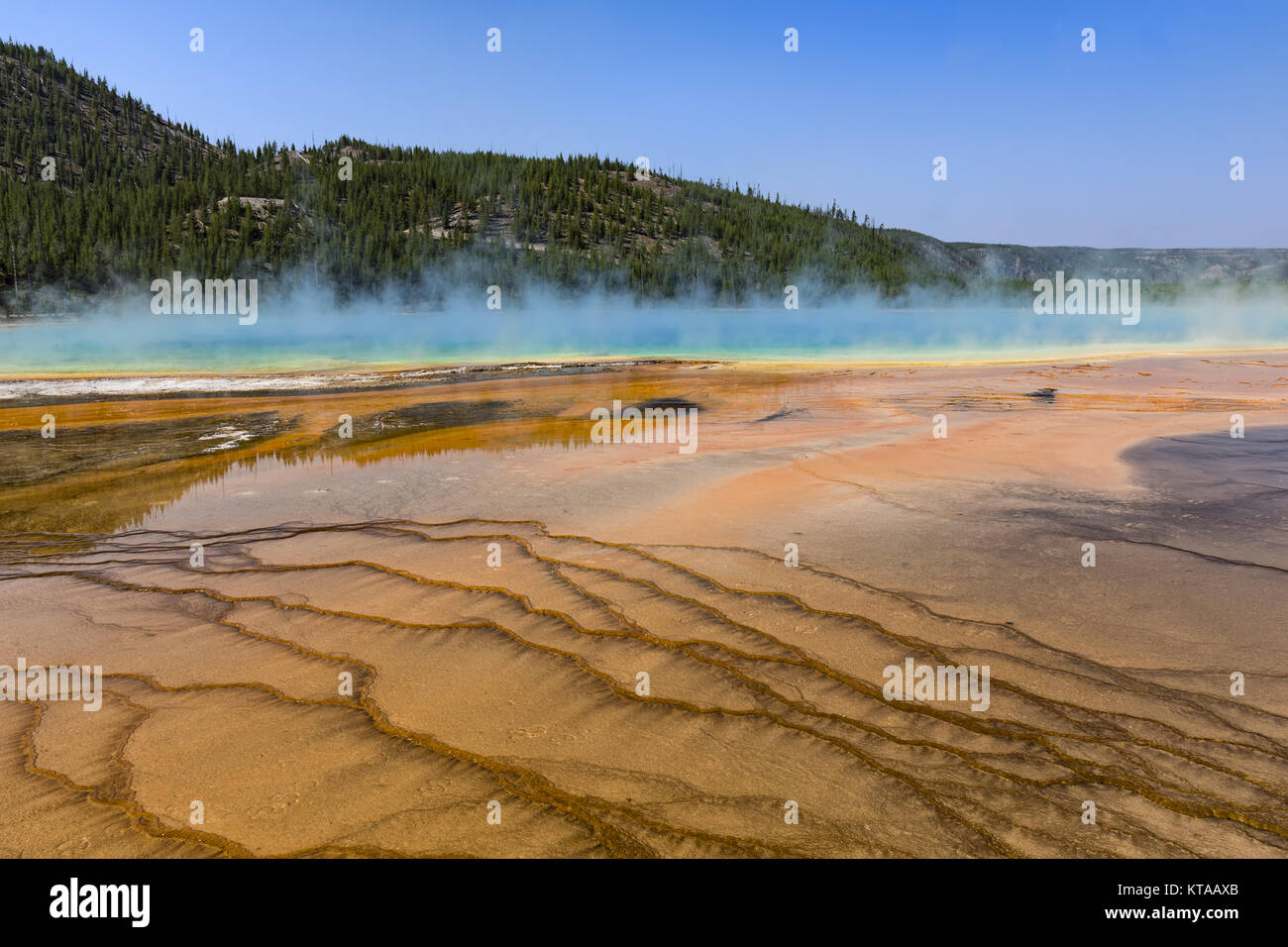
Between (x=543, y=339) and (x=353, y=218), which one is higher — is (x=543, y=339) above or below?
below

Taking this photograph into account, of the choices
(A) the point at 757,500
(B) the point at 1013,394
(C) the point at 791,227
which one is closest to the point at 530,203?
(C) the point at 791,227

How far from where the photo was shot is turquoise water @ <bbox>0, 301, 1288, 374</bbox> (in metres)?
29.8

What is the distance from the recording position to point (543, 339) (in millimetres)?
41094

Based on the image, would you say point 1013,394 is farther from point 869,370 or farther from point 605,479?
point 605,479

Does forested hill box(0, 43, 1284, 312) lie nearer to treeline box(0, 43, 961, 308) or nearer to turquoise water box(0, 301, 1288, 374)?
treeline box(0, 43, 961, 308)

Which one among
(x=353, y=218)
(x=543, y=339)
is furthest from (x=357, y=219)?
(x=543, y=339)

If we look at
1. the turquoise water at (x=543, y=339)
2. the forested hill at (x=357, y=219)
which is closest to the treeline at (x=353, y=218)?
the forested hill at (x=357, y=219)

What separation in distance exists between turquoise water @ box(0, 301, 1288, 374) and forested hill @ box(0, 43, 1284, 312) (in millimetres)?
14842

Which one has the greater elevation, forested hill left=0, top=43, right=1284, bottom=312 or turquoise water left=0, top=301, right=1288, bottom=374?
forested hill left=0, top=43, right=1284, bottom=312

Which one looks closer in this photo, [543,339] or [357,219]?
[543,339]

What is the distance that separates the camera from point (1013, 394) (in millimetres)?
15758

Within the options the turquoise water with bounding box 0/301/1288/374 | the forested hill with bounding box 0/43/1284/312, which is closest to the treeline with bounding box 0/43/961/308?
the forested hill with bounding box 0/43/1284/312

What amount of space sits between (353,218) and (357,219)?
45 centimetres

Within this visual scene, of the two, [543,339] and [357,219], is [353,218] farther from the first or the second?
[543,339]
